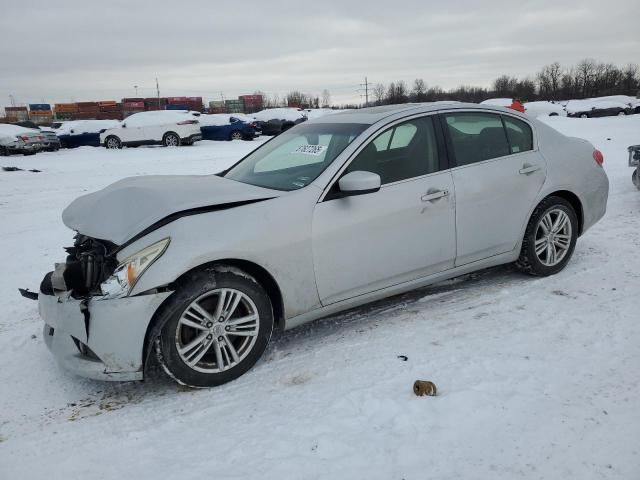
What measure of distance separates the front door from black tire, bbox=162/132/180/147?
1923cm

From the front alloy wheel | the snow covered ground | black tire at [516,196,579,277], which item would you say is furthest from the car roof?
the front alloy wheel

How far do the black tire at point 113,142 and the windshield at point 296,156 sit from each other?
1922 centimetres

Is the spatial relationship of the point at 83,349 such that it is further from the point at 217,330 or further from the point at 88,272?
the point at 217,330

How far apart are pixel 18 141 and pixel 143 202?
19320 millimetres

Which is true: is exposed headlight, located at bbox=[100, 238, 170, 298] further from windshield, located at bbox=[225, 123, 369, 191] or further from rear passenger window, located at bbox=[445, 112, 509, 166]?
rear passenger window, located at bbox=[445, 112, 509, 166]

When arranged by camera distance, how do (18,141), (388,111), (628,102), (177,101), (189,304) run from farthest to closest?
(177,101), (628,102), (18,141), (388,111), (189,304)

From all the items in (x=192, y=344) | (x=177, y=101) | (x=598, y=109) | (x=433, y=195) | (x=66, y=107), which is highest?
(x=66, y=107)

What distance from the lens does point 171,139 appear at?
2159 cm

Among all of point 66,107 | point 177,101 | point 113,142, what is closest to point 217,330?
point 113,142

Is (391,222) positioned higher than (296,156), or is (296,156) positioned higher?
(296,156)

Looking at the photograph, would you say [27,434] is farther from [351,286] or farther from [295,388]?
[351,286]

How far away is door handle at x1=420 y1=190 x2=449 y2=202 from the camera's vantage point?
3711mm

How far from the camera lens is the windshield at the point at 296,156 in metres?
3.61

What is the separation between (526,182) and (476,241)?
0.74m
